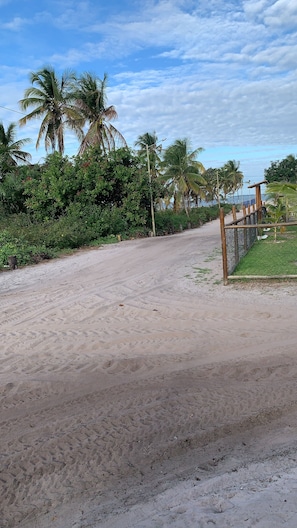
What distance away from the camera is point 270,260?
12.1 meters

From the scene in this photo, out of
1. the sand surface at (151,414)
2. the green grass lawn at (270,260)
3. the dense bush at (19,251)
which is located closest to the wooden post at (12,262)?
the dense bush at (19,251)

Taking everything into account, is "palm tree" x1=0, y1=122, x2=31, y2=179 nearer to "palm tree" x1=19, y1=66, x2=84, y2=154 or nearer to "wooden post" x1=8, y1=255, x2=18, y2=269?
"palm tree" x1=19, y1=66, x2=84, y2=154

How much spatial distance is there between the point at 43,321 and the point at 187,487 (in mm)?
5114

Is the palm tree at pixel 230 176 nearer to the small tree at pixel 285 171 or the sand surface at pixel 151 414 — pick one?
the small tree at pixel 285 171

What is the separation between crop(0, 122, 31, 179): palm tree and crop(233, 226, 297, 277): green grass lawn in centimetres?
1853

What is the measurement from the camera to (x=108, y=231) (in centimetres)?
2528

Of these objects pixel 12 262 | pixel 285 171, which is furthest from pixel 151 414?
pixel 285 171

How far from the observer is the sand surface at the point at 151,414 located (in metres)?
2.73

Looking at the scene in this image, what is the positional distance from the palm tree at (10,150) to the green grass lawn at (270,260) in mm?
18531

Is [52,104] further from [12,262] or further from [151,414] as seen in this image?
[151,414]

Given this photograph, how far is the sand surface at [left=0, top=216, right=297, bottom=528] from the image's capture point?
273 cm

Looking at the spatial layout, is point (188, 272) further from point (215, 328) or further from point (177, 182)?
point (177, 182)

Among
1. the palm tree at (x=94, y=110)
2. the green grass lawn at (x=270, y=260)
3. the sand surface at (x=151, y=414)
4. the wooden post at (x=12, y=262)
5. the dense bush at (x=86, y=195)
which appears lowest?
the sand surface at (x=151, y=414)

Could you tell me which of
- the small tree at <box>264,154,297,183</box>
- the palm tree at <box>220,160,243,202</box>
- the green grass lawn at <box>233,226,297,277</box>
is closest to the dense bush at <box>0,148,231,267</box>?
the green grass lawn at <box>233,226,297,277</box>
